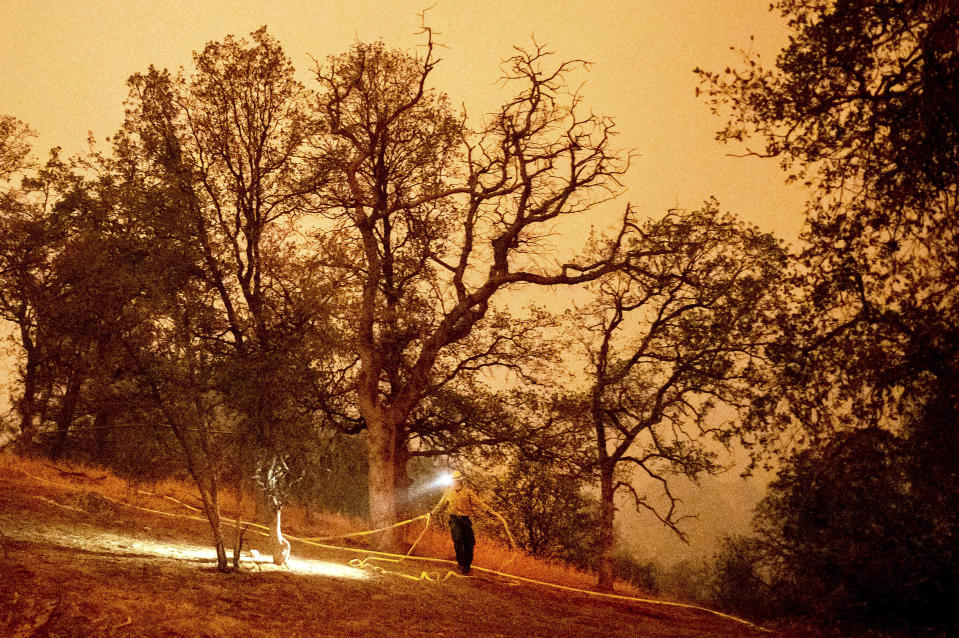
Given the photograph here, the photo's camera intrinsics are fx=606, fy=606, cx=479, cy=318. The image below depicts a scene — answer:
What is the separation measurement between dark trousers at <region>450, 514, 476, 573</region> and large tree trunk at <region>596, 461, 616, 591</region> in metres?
4.45

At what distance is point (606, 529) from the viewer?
16.5 metres

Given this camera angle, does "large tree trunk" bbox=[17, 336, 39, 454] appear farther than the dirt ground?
Yes

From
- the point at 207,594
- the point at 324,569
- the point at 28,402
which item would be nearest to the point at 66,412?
the point at 28,402

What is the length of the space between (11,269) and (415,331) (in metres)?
10.9

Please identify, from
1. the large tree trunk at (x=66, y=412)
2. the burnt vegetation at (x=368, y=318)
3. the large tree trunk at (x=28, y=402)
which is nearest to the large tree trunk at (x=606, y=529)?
the burnt vegetation at (x=368, y=318)

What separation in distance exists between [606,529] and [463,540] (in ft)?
18.3

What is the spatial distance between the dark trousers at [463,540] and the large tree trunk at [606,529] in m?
4.45

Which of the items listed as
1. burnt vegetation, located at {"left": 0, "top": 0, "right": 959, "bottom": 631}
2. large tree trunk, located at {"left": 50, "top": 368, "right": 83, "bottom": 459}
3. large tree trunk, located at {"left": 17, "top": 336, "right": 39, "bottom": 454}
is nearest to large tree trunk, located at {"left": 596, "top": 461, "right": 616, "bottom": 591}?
burnt vegetation, located at {"left": 0, "top": 0, "right": 959, "bottom": 631}

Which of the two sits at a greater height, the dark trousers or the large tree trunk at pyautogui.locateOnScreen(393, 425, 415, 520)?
the large tree trunk at pyautogui.locateOnScreen(393, 425, 415, 520)

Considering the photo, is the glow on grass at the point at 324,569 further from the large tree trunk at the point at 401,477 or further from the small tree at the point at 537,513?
the small tree at the point at 537,513

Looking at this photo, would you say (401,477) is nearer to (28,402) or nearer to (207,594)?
(207,594)

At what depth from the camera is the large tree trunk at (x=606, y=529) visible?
51.8 ft

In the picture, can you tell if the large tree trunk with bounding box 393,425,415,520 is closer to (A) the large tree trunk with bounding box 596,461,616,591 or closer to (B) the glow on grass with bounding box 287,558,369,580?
(B) the glow on grass with bounding box 287,558,369,580

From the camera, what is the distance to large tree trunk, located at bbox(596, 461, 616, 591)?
1579cm
